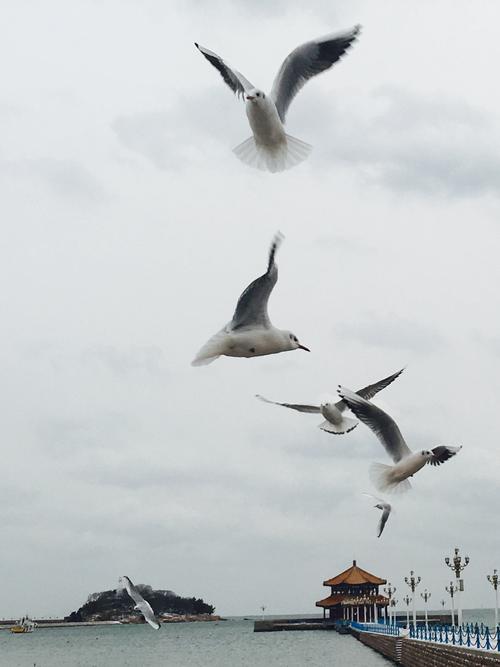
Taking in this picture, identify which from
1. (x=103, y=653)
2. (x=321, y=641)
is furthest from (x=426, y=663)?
(x=103, y=653)

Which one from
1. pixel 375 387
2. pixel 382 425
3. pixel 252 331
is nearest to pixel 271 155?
pixel 252 331

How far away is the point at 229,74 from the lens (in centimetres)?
806

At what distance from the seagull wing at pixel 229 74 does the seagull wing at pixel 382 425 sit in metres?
2.58

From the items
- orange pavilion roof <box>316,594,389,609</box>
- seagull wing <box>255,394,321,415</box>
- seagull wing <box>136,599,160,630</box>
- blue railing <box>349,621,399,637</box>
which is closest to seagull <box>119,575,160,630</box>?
A: seagull wing <box>136,599,160,630</box>

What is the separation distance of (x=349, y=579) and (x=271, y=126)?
7497 cm

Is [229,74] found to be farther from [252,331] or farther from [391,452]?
[391,452]

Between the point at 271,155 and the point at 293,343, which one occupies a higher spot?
the point at 271,155

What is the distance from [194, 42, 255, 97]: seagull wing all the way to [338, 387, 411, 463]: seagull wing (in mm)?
2581

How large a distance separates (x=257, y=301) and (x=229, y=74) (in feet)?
6.12

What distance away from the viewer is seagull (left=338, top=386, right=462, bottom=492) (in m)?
8.51

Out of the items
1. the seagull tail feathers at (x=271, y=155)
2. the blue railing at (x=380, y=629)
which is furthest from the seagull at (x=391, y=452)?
the blue railing at (x=380, y=629)

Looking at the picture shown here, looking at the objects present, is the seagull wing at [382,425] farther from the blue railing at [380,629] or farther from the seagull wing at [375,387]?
the blue railing at [380,629]

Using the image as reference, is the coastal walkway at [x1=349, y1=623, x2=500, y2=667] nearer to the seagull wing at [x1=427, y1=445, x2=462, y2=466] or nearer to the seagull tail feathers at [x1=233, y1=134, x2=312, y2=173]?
the seagull wing at [x1=427, y1=445, x2=462, y2=466]

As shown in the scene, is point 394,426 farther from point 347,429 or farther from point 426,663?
point 426,663
